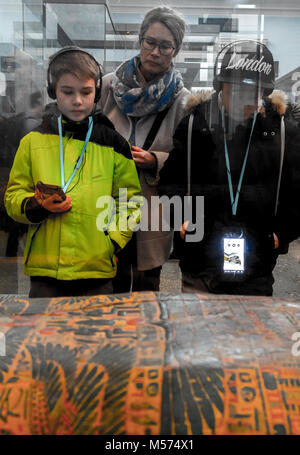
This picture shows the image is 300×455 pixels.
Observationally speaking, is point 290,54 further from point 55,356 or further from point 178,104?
point 55,356

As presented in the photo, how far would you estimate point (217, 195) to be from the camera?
→ 2117mm

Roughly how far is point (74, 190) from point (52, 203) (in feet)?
0.32

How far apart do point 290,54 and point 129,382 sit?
5.80 ft

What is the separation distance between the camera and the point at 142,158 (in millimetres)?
1993

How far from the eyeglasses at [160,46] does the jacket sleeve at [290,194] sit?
0.56 m

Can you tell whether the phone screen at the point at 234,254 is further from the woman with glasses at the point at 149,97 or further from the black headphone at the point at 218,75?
the black headphone at the point at 218,75

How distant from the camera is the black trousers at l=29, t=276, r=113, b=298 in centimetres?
186

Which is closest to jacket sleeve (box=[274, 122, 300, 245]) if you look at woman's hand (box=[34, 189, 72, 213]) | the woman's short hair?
the woman's short hair

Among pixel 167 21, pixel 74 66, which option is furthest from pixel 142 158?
pixel 167 21

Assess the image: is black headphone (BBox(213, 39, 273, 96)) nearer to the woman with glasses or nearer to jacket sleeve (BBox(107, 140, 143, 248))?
the woman with glasses

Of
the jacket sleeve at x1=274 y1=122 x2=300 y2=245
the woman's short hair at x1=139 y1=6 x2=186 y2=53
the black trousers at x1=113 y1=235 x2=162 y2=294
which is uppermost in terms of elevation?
the woman's short hair at x1=139 y1=6 x2=186 y2=53

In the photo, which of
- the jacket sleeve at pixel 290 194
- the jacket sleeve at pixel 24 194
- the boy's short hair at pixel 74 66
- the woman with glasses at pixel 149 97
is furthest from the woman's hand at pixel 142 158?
the jacket sleeve at pixel 290 194

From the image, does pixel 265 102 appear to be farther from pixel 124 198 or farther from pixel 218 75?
pixel 124 198

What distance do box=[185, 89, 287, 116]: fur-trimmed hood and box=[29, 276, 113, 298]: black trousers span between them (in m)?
0.78
